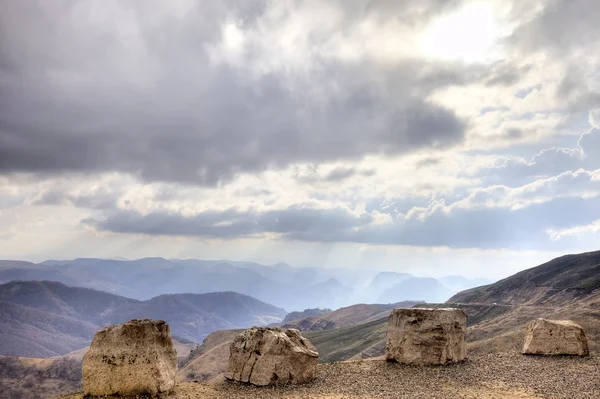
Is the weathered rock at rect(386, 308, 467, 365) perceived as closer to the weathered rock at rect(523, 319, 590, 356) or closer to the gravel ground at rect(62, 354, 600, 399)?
the gravel ground at rect(62, 354, 600, 399)

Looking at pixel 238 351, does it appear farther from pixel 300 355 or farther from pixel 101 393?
pixel 101 393

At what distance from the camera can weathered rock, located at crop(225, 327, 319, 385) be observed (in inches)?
1049

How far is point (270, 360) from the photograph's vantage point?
26.9 m

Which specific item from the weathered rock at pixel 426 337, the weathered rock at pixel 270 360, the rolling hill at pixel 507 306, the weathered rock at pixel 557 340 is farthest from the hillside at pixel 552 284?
the weathered rock at pixel 270 360

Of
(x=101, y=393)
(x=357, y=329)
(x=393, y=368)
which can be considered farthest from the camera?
(x=357, y=329)

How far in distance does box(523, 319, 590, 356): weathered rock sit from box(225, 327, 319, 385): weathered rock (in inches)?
650

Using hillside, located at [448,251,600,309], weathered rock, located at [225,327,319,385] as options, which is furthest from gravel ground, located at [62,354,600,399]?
hillside, located at [448,251,600,309]

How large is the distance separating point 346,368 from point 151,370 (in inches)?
495

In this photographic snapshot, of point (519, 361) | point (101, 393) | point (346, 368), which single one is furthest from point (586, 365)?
point (101, 393)

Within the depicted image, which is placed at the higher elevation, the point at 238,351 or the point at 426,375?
the point at 238,351

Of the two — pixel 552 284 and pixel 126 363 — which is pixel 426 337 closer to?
pixel 126 363

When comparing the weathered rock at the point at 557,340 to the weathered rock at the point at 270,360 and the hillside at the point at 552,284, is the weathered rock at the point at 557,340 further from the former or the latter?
the hillside at the point at 552,284

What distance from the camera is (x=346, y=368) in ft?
98.1

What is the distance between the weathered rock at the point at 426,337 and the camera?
3069cm
